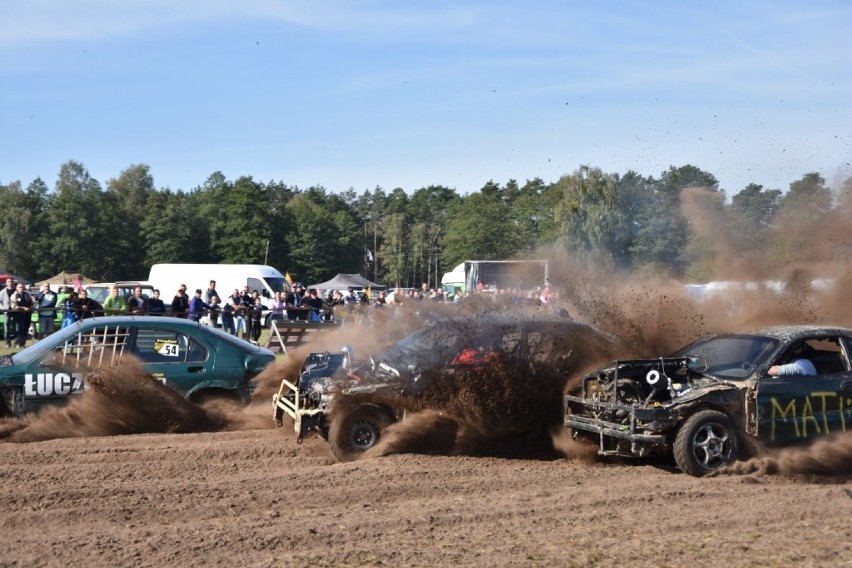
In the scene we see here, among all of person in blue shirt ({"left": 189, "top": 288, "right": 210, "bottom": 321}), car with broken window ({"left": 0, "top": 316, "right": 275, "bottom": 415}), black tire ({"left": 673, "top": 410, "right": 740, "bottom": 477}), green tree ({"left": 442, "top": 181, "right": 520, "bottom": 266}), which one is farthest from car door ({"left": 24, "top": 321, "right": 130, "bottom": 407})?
green tree ({"left": 442, "top": 181, "right": 520, "bottom": 266})

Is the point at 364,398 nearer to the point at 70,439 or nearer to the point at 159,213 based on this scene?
the point at 70,439

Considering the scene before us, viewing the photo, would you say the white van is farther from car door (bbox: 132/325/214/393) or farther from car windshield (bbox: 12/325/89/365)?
car windshield (bbox: 12/325/89/365)

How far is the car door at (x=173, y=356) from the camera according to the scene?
34.9 feet

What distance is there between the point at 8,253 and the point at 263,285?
5741 cm

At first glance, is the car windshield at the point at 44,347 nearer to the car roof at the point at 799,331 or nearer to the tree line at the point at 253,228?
the car roof at the point at 799,331

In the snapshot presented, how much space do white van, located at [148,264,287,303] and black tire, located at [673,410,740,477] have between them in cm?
2566

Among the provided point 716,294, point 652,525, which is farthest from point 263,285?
point 652,525

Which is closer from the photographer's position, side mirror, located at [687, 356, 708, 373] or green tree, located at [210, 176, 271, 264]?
side mirror, located at [687, 356, 708, 373]

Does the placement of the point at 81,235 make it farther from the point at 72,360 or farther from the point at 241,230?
the point at 72,360

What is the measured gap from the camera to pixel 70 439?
9.77 metres

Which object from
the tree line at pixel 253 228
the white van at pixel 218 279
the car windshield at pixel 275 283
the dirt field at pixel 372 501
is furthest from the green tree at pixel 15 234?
the dirt field at pixel 372 501

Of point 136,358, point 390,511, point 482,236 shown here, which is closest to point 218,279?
point 136,358

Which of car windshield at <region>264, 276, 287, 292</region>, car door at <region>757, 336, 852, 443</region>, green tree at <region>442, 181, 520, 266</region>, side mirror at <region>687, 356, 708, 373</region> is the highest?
green tree at <region>442, 181, 520, 266</region>

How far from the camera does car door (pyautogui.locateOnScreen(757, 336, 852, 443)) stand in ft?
27.5
